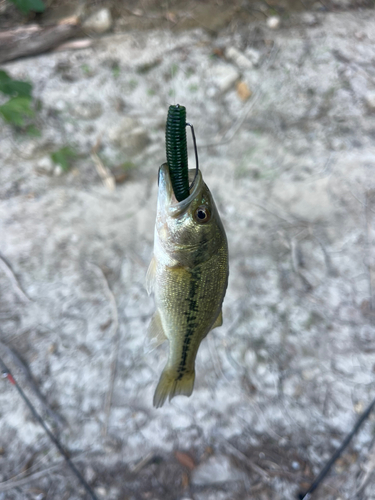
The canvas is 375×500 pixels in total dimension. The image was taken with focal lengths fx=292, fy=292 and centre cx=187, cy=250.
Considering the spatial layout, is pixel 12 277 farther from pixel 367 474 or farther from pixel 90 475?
pixel 367 474

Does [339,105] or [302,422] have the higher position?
[339,105]

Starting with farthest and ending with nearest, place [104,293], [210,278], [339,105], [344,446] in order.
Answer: [339,105] < [104,293] < [344,446] < [210,278]

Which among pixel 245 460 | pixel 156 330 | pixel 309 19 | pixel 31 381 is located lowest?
pixel 245 460

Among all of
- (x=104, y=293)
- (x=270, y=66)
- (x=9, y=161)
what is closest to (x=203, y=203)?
(x=104, y=293)

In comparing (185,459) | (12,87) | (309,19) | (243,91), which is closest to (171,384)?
(185,459)

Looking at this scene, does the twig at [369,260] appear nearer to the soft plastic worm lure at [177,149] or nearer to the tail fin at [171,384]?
the tail fin at [171,384]

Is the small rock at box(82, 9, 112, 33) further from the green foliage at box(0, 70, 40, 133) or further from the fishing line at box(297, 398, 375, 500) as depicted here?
the fishing line at box(297, 398, 375, 500)

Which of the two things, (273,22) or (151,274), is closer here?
(151,274)

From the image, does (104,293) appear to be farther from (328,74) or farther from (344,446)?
(328,74)
